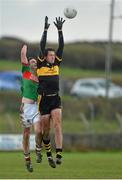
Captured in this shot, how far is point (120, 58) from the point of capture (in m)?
64.2

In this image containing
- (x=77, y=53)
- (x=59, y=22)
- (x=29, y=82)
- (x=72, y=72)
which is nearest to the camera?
(x=59, y=22)

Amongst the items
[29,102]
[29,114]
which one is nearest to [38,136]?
[29,114]

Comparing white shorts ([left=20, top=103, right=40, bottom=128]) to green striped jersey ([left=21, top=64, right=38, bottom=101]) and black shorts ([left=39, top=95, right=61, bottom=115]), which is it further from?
black shorts ([left=39, top=95, right=61, bottom=115])

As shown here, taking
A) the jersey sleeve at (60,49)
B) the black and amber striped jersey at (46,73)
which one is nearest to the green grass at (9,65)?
the jersey sleeve at (60,49)

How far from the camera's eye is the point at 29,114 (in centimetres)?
2180

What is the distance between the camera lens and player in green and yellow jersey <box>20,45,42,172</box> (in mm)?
21422

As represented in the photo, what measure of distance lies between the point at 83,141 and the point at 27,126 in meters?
18.2

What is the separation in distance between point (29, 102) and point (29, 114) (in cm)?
30

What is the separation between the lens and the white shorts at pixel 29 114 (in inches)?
853

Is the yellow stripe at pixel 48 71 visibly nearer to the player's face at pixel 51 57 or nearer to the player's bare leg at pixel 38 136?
the player's face at pixel 51 57

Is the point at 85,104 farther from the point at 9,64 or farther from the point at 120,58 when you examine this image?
the point at 9,64

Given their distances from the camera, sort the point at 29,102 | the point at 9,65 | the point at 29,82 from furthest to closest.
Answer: the point at 9,65 → the point at 29,102 → the point at 29,82

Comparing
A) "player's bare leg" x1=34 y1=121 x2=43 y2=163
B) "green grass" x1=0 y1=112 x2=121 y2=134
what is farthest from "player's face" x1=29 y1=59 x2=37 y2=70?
"green grass" x1=0 y1=112 x2=121 y2=134

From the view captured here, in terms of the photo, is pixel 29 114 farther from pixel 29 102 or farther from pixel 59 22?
pixel 59 22
